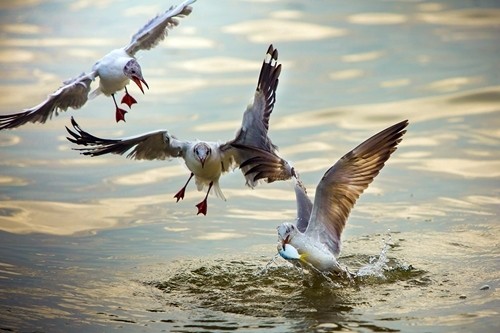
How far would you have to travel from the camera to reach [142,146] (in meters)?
9.21

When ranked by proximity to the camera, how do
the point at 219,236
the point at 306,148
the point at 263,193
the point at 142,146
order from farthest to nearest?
the point at 306,148 → the point at 263,193 → the point at 219,236 → the point at 142,146

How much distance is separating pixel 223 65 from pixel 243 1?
2694mm

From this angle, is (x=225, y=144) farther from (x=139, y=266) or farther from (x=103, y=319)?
(x=103, y=319)

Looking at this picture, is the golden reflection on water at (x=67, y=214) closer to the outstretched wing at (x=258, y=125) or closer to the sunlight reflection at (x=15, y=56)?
the outstretched wing at (x=258, y=125)

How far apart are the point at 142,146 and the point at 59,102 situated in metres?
0.80

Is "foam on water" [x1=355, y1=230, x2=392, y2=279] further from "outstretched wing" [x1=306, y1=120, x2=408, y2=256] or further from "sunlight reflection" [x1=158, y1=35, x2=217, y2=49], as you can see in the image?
"sunlight reflection" [x1=158, y1=35, x2=217, y2=49]

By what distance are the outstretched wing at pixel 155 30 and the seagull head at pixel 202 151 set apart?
1.22 m

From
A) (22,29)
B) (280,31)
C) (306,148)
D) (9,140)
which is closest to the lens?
(306,148)

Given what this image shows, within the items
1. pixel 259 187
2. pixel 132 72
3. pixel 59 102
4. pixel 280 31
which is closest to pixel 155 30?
pixel 132 72

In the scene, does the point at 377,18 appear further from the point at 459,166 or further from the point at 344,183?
the point at 344,183

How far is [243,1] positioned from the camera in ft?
53.8

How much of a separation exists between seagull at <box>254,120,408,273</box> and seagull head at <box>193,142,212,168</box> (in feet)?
3.26

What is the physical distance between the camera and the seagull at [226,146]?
29.4 feet

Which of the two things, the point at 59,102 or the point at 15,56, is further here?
the point at 15,56
